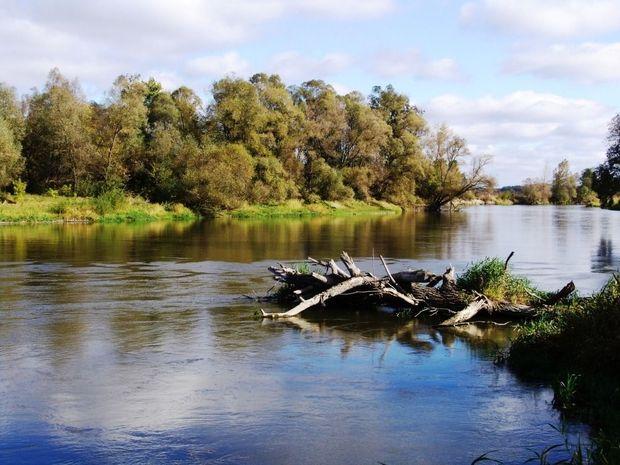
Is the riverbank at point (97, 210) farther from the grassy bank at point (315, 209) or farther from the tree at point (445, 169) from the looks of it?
the tree at point (445, 169)

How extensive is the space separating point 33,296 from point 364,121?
231 feet

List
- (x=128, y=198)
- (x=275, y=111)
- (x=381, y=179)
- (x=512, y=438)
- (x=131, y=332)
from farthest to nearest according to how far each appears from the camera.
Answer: (x=381, y=179) < (x=275, y=111) < (x=128, y=198) < (x=131, y=332) < (x=512, y=438)

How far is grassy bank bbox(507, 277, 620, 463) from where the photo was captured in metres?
8.95

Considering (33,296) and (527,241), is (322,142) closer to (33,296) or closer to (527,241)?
(527,241)

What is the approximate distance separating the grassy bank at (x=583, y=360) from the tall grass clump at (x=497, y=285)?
10.8ft

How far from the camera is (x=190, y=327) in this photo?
14.9 metres

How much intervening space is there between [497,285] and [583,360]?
5.88 m

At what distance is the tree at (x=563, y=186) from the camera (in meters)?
158

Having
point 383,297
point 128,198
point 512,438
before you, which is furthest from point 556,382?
point 128,198

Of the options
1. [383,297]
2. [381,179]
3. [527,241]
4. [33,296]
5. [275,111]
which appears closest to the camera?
[383,297]

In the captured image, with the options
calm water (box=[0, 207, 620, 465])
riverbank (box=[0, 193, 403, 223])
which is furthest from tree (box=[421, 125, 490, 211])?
calm water (box=[0, 207, 620, 465])

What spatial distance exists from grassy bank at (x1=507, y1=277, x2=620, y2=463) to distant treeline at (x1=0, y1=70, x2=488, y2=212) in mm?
52417

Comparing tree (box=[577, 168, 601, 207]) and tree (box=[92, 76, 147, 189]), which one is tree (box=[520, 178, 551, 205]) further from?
tree (box=[92, 76, 147, 189])

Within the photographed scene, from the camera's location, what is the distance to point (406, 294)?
664 inches
